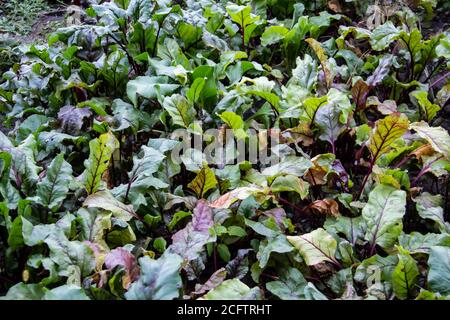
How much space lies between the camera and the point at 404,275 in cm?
174

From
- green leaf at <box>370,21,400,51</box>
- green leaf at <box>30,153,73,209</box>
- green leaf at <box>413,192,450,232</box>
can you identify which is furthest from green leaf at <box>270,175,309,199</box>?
green leaf at <box>370,21,400,51</box>

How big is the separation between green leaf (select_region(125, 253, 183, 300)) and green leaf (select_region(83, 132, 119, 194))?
0.63m

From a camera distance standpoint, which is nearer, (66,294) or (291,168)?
(66,294)

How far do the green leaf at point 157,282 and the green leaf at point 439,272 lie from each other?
32.1 inches

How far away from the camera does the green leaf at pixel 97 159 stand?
2078mm

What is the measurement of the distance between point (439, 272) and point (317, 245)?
42cm

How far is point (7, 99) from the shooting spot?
9.86ft

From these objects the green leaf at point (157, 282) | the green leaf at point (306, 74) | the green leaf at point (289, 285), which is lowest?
the green leaf at point (289, 285)

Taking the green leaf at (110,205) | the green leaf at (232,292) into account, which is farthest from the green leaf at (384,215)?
the green leaf at (110,205)

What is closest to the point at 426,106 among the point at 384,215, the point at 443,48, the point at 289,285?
the point at 443,48

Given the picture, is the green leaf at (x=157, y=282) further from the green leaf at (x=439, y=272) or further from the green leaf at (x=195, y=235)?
the green leaf at (x=439, y=272)

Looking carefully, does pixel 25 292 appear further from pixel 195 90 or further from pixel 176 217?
pixel 195 90

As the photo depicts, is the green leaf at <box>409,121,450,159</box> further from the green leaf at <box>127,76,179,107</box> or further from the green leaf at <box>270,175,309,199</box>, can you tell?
the green leaf at <box>127,76,179,107</box>

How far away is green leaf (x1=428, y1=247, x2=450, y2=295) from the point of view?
5.57ft
